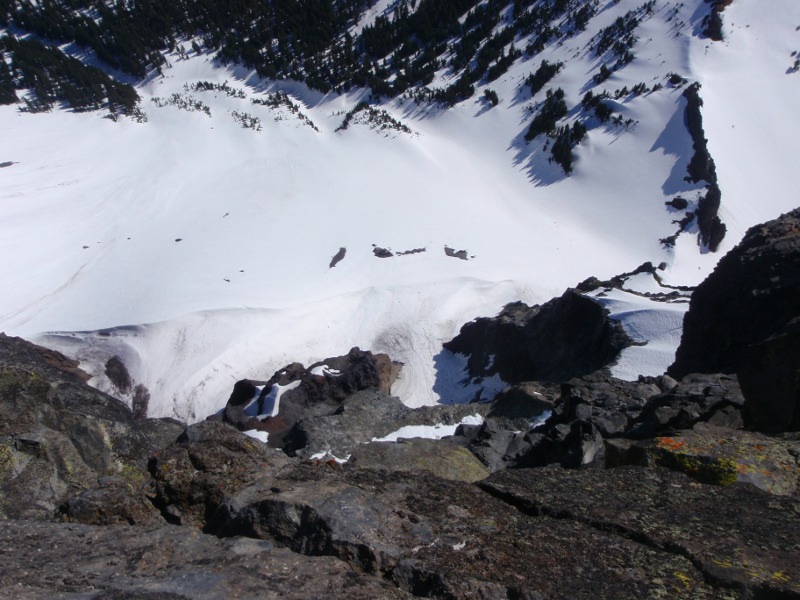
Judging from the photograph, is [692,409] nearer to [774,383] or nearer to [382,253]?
[774,383]

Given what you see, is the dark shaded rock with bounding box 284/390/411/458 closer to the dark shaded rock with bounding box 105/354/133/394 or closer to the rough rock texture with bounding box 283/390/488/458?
the rough rock texture with bounding box 283/390/488/458

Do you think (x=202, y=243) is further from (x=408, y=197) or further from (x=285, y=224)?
(x=408, y=197)

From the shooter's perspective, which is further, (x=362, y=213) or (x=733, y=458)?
(x=362, y=213)

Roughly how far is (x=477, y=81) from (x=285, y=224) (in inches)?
915

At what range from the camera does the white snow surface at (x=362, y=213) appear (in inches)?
891

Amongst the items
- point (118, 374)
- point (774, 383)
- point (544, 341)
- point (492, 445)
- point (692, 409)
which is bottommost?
point (492, 445)

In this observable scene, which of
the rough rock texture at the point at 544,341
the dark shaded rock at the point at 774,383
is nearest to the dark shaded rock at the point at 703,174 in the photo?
the rough rock texture at the point at 544,341

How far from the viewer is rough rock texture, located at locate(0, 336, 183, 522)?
15.8 ft

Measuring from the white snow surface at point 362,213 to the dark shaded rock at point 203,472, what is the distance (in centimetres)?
1285

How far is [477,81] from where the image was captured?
144ft

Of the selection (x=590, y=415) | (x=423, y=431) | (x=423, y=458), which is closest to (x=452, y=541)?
(x=423, y=458)

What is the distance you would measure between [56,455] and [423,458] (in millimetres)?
4171

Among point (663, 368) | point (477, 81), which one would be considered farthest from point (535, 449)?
point (477, 81)

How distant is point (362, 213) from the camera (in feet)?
101
